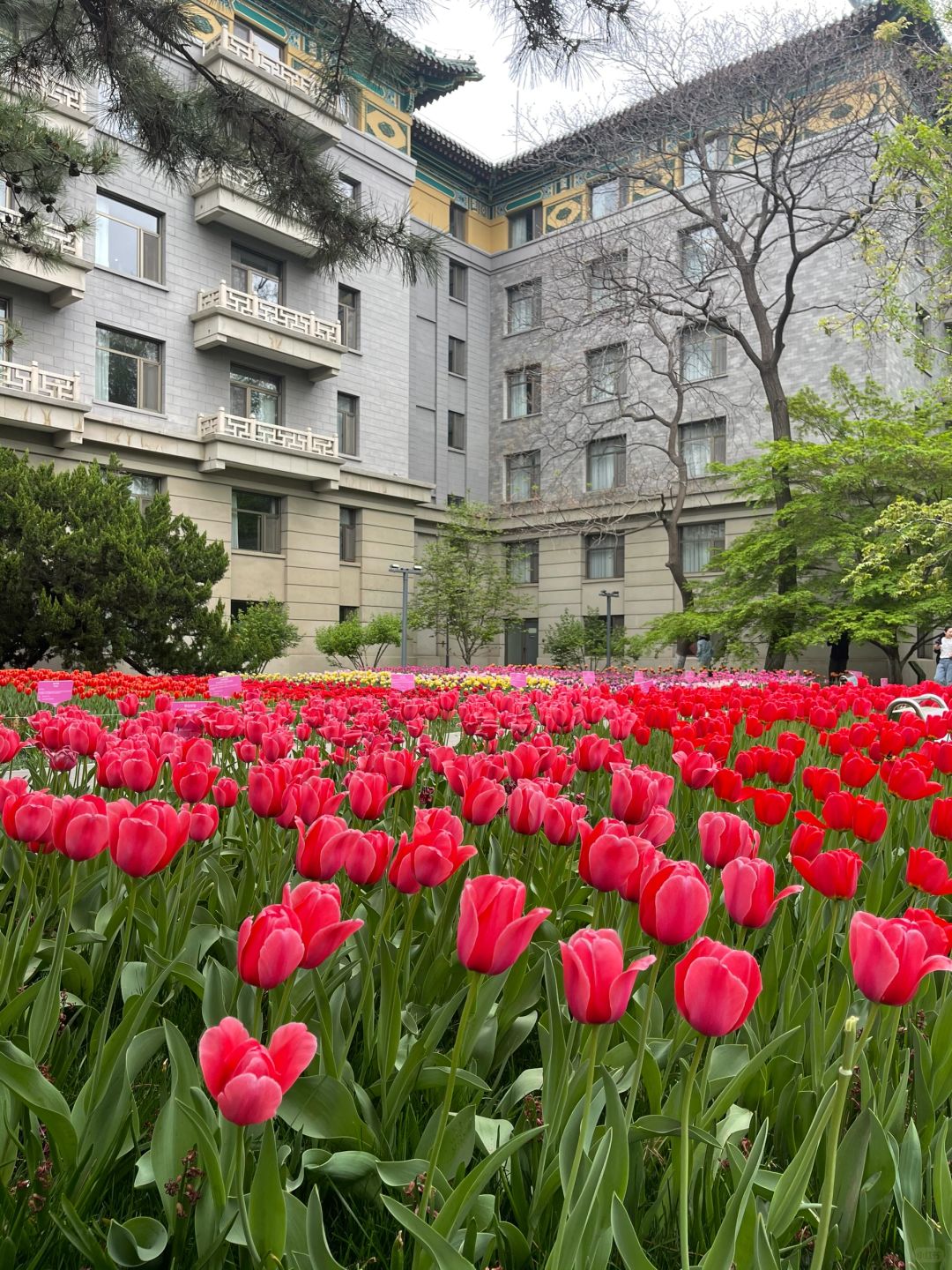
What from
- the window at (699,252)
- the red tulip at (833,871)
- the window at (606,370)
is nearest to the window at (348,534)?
the window at (606,370)

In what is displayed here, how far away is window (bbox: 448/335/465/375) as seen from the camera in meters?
33.0

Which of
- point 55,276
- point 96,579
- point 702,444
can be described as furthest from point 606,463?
point 96,579

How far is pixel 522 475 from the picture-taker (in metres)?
33.5

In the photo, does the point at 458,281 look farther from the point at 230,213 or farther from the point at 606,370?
the point at 230,213

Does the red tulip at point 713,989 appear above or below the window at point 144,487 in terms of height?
below

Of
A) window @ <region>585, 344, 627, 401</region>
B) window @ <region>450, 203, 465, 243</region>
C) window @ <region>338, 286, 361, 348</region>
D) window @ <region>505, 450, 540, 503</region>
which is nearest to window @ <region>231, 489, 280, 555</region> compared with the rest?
window @ <region>338, 286, 361, 348</region>

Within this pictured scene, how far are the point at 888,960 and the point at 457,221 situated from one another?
36.1m

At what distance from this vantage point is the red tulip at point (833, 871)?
1.43 m

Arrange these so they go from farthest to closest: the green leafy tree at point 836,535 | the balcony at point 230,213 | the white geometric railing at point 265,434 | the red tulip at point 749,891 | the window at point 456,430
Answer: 1. the window at point 456,430
2. the white geometric railing at point 265,434
3. the balcony at point 230,213
4. the green leafy tree at point 836,535
5. the red tulip at point 749,891

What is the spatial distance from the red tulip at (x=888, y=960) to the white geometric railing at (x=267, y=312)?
78.9 feet

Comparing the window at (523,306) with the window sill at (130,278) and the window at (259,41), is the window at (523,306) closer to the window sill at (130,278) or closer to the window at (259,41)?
the window at (259,41)

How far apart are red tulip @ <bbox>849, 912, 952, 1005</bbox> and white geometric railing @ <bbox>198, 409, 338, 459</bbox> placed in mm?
22958

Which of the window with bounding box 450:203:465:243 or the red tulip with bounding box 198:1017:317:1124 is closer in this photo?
the red tulip with bounding box 198:1017:317:1124

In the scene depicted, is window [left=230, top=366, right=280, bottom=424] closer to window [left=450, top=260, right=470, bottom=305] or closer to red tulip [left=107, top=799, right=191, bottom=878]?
window [left=450, top=260, right=470, bottom=305]
